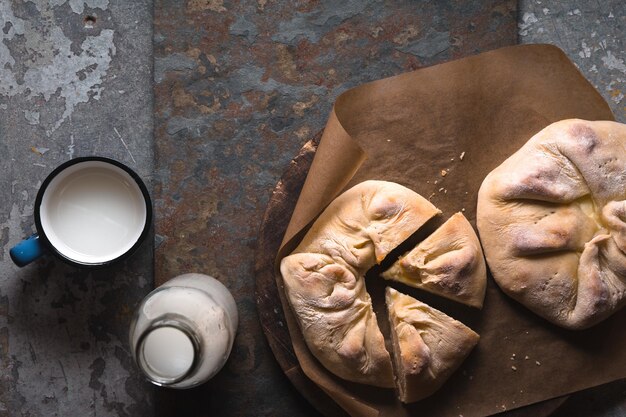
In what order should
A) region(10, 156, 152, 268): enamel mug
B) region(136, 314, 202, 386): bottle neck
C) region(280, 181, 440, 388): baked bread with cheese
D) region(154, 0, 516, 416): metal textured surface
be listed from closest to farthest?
region(136, 314, 202, 386): bottle neck
region(280, 181, 440, 388): baked bread with cheese
region(10, 156, 152, 268): enamel mug
region(154, 0, 516, 416): metal textured surface

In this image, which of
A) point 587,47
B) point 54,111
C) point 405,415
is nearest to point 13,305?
point 54,111

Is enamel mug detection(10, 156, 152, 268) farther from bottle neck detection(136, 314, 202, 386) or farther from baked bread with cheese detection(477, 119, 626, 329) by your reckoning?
baked bread with cheese detection(477, 119, 626, 329)

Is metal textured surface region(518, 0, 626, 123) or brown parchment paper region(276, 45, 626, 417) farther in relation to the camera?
metal textured surface region(518, 0, 626, 123)

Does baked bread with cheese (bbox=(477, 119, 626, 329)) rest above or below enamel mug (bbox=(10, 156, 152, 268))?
above

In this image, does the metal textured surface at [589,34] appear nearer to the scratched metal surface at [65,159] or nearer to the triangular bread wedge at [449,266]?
the triangular bread wedge at [449,266]

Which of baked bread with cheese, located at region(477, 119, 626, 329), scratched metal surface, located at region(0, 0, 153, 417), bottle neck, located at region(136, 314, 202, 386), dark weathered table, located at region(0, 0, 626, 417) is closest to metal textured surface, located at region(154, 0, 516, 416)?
dark weathered table, located at region(0, 0, 626, 417)

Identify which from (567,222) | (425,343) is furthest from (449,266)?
(567,222)

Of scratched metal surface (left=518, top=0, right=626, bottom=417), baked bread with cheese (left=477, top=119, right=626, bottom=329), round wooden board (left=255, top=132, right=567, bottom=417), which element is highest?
scratched metal surface (left=518, top=0, right=626, bottom=417)
